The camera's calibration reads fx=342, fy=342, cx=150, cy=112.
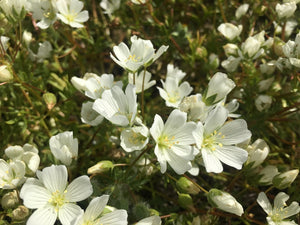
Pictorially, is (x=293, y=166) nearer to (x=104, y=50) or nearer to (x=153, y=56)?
(x=153, y=56)

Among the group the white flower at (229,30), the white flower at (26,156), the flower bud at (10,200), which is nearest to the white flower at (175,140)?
the white flower at (26,156)

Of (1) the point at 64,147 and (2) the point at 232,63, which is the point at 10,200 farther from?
(2) the point at 232,63

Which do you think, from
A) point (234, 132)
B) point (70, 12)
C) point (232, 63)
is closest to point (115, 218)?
point (234, 132)

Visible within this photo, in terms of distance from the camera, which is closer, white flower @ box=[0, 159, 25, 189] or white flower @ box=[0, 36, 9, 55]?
white flower @ box=[0, 159, 25, 189]

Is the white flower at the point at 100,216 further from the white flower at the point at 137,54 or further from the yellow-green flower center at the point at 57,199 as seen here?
the white flower at the point at 137,54

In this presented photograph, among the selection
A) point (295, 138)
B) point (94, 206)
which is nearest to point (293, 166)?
point (295, 138)

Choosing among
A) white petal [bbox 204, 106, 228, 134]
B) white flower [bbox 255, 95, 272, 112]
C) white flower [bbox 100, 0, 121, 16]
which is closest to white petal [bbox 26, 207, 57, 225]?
white petal [bbox 204, 106, 228, 134]

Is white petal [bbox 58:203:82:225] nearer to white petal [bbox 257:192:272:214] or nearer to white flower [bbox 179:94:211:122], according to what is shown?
white flower [bbox 179:94:211:122]
